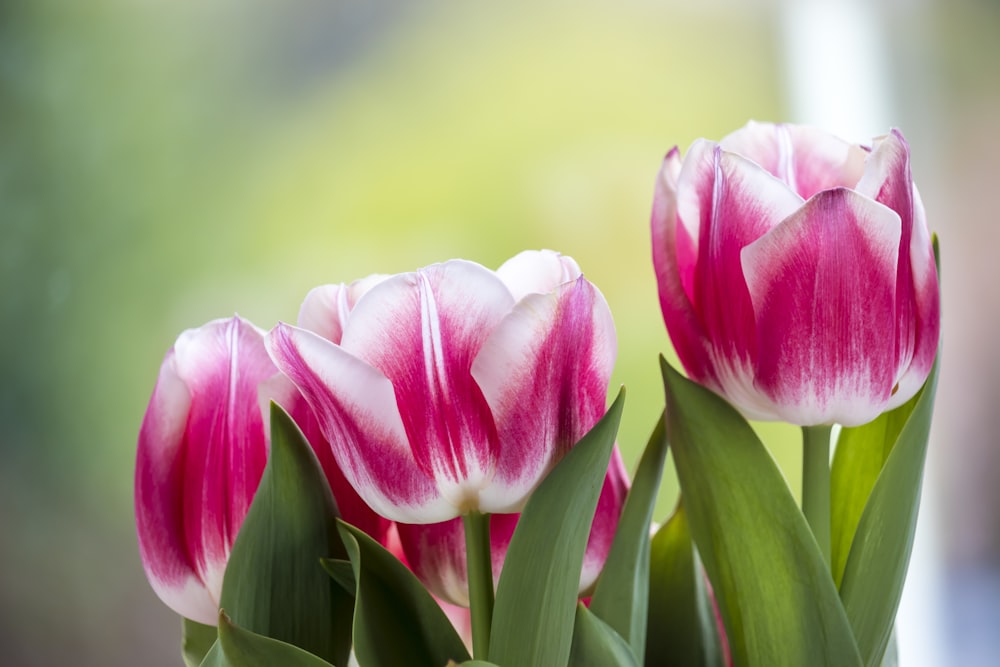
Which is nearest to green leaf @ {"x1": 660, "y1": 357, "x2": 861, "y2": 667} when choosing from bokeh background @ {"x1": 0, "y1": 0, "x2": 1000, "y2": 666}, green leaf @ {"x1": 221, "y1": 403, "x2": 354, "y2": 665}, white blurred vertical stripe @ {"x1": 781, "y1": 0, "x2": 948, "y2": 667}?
green leaf @ {"x1": 221, "y1": 403, "x2": 354, "y2": 665}

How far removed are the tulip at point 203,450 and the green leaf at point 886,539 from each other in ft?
0.55

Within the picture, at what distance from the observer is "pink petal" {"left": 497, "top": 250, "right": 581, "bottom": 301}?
0.25 metres

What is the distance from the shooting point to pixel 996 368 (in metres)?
1.22

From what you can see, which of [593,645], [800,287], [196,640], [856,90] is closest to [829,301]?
[800,287]

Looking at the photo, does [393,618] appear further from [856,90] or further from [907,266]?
[856,90]

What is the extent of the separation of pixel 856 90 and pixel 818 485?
43.0 inches

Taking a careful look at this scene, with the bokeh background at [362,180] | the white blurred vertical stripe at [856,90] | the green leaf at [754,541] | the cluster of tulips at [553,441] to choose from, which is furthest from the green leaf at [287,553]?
the white blurred vertical stripe at [856,90]

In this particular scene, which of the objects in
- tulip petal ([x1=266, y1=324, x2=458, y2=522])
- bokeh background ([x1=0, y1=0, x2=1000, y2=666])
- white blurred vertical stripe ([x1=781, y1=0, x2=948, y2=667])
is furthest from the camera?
white blurred vertical stripe ([x1=781, y1=0, x2=948, y2=667])

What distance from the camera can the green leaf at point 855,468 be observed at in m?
0.31

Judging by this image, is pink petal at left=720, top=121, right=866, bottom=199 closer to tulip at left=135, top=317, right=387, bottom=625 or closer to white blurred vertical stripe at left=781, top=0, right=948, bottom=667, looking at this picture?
tulip at left=135, top=317, right=387, bottom=625

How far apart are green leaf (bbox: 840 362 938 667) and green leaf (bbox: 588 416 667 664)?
0.06 metres

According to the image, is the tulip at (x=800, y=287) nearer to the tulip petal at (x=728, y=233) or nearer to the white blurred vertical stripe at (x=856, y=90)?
the tulip petal at (x=728, y=233)

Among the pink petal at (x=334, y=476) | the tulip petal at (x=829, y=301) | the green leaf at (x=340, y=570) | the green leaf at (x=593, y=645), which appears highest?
the tulip petal at (x=829, y=301)

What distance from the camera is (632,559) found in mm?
283
